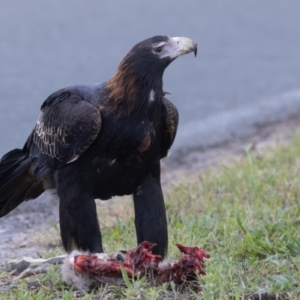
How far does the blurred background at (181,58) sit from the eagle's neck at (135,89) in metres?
3.73

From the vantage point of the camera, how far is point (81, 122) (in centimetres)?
547

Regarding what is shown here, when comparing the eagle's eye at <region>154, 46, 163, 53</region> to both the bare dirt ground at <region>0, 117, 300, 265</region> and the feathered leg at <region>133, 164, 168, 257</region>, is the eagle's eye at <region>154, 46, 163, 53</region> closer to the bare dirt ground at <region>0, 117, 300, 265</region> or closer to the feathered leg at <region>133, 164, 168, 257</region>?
the feathered leg at <region>133, 164, 168, 257</region>

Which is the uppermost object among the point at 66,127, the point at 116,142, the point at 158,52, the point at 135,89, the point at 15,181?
the point at 158,52

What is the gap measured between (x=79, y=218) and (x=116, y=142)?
47 centimetres

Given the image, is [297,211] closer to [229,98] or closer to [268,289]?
[268,289]

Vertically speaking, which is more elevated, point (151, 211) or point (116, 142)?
point (116, 142)

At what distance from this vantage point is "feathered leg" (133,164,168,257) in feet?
18.5

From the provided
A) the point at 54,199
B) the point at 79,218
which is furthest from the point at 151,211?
the point at 54,199

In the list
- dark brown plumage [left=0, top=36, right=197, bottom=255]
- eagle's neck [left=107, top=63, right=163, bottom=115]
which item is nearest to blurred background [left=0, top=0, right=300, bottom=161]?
dark brown plumage [left=0, top=36, right=197, bottom=255]

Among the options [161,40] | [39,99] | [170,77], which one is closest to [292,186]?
[161,40]

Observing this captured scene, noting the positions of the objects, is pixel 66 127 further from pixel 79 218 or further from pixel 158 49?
pixel 158 49

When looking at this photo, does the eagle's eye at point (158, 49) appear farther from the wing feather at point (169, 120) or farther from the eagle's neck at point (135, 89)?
the wing feather at point (169, 120)

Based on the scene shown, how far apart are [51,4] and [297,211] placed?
8.97 m

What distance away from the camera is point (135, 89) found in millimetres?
5512
